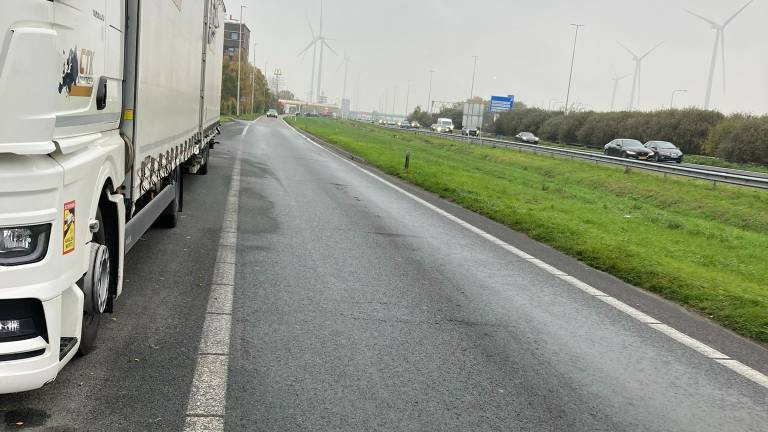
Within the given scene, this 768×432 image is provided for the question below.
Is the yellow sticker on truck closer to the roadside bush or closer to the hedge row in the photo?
the roadside bush

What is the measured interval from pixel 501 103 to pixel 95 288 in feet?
271

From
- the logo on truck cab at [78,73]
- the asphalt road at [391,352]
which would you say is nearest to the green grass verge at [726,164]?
the asphalt road at [391,352]

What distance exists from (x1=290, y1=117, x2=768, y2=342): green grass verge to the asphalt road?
25.6 inches

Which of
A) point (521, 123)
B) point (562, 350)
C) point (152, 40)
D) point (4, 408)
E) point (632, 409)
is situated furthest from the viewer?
point (521, 123)

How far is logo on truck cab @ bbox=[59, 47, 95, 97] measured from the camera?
369 centimetres

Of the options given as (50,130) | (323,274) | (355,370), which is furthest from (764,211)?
(50,130)

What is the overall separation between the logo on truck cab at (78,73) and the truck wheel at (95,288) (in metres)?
0.85

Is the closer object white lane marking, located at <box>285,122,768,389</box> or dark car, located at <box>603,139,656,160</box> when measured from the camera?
white lane marking, located at <box>285,122,768,389</box>

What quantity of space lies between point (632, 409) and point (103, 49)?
418 cm

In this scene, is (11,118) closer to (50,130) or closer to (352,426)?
(50,130)

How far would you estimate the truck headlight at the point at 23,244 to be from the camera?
3242 mm

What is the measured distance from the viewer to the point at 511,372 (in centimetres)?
483

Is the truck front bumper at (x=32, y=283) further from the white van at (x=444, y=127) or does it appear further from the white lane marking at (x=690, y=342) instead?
the white van at (x=444, y=127)

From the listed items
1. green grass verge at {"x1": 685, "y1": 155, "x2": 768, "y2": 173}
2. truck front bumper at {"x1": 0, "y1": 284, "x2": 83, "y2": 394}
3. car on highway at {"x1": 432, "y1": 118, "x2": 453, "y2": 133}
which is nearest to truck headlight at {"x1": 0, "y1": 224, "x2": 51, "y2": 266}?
truck front bumper at {"x1": 0, "y1": 284, "x2": 83, "y2": 394}
